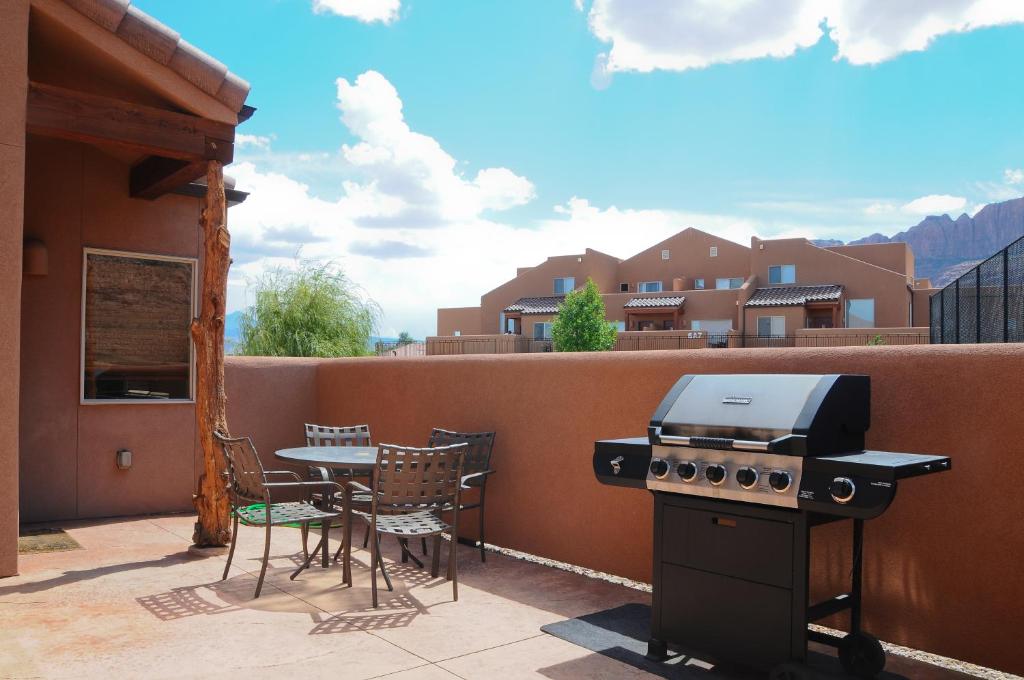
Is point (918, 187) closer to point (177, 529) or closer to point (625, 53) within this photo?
point (625, 53)

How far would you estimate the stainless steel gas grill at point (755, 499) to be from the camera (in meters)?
3.32

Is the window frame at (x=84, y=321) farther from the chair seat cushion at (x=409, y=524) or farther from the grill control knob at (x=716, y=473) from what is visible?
the grill control knob at (x=716, y=473)

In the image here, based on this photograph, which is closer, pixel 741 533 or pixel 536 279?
pixel 741 533

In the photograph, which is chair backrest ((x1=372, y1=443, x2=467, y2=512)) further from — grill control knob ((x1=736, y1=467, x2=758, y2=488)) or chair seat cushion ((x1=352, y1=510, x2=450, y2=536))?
grill control knob ((x1=736, y1=467, x2=758, y2=488))

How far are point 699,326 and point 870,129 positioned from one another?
8135cm

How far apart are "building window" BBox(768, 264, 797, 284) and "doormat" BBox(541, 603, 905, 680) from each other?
108ft

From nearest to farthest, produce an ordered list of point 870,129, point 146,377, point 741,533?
point 741,533 → point 146,377 → point 870,129

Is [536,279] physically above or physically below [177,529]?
above

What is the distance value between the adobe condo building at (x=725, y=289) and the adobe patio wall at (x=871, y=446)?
25.3 m

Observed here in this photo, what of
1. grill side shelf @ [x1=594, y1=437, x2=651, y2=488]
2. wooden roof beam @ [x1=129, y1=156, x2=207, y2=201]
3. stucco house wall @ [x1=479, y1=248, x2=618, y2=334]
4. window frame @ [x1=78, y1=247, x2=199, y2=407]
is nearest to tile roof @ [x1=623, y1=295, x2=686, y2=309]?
stucco house wall @ [x1=479, y1=248, x2=618, y2=334]

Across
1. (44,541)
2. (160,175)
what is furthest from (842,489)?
(160,175)

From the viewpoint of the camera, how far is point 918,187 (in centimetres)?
15100

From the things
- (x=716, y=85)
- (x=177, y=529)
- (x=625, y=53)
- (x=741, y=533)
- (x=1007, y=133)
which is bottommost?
(x=177, y=529)

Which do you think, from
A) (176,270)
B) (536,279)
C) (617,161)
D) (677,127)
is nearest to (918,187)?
(617,161)
